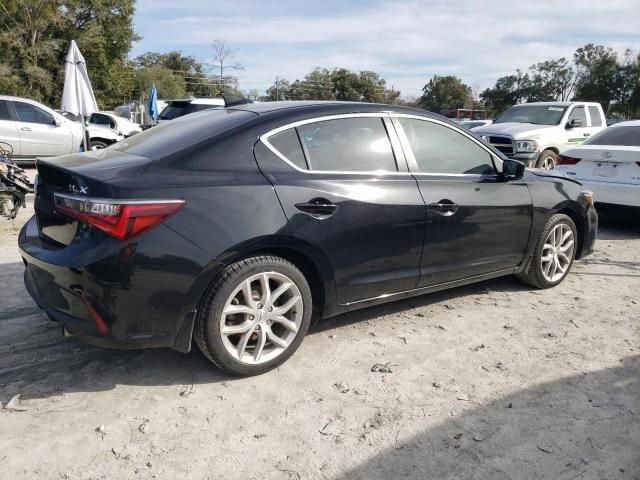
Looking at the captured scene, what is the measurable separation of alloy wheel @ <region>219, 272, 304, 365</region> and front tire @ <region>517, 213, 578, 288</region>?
2468 mm

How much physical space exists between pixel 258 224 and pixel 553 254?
3.08m

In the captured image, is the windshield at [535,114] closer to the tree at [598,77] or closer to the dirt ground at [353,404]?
the dirt ground at [353,404]

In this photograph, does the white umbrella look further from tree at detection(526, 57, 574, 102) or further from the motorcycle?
tree at detection(526, 57, 574, 102)

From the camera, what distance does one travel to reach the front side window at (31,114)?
1224 centimetres

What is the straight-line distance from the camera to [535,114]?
40.3ft

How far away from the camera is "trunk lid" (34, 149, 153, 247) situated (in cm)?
283

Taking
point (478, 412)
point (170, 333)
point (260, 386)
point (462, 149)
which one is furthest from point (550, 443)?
point (462, 149)

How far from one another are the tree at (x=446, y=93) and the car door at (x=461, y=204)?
7173cm

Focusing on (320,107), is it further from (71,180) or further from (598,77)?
(598,77)

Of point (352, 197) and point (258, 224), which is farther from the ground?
point (352, 197)

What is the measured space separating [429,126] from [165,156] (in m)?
1.99

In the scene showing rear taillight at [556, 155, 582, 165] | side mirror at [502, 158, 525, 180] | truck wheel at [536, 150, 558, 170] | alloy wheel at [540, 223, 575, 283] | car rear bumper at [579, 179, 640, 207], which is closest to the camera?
side mirror at [502, 158, 525, 180]

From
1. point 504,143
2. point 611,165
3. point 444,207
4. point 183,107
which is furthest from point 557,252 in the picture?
point 183,107

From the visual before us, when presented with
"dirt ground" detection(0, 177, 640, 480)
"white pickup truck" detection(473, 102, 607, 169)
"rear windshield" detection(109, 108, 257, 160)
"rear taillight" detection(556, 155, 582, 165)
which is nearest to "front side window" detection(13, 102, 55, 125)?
"dirt ground" detection(0, 177, 640, 480)
